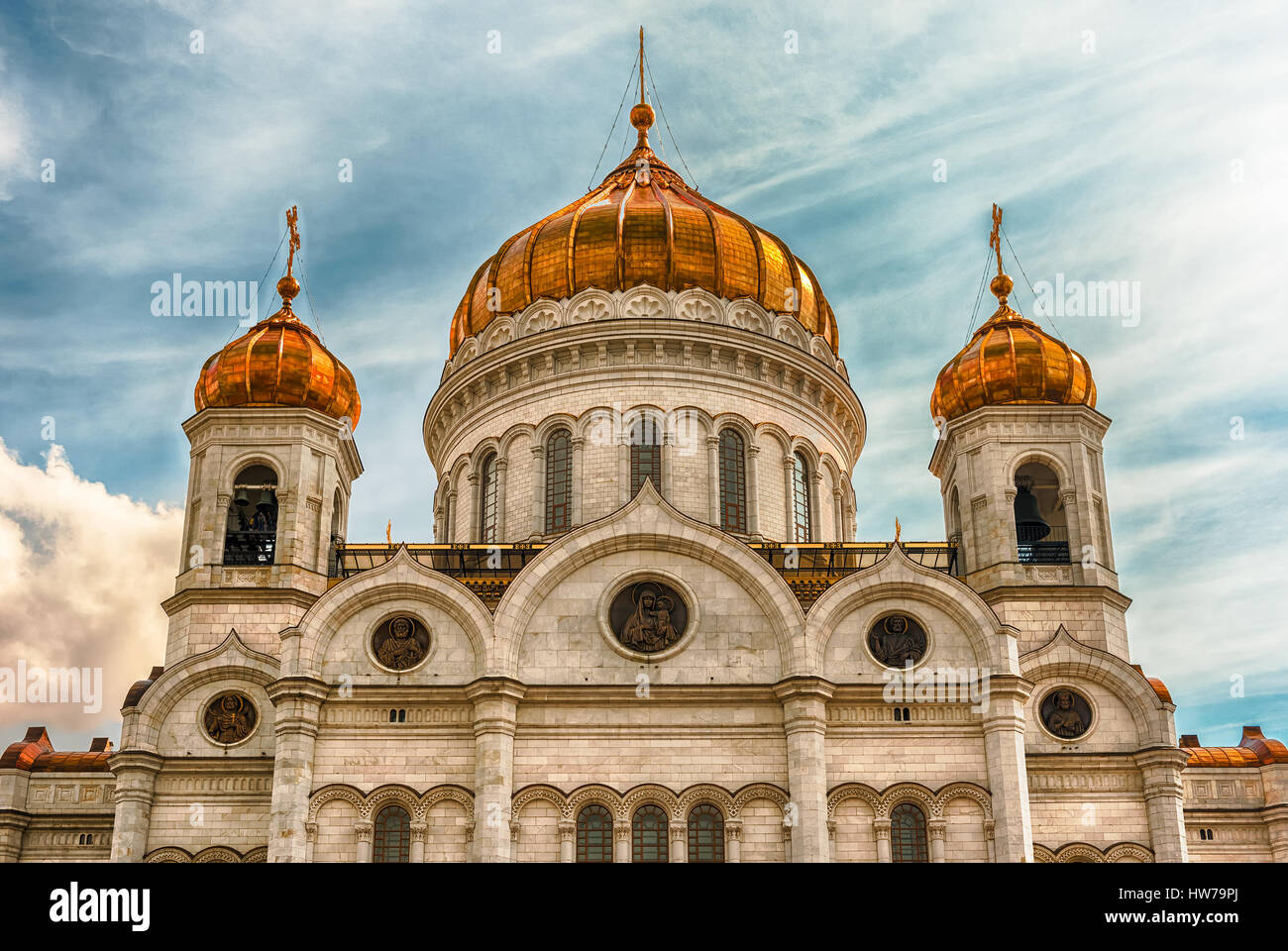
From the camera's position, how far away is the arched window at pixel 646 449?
107 ft

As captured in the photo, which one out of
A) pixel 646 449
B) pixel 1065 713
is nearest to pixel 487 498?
pixel 646 449

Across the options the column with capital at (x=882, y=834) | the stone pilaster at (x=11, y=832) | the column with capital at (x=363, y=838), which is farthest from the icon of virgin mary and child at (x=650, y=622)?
the stone pilaster at (x=11, y=832)

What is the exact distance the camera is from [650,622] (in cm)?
2702

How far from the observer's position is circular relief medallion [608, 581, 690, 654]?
26.9 meters

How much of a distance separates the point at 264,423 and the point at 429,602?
6344 millimetres

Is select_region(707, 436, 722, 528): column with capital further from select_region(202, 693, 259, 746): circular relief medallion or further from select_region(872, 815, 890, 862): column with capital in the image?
select_region(202, 693, 259, 746): circular relief medallion

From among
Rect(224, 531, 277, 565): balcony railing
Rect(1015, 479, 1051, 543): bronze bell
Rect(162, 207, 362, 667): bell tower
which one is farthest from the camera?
Rect(1015, 479, 1051, 543): bronze bell

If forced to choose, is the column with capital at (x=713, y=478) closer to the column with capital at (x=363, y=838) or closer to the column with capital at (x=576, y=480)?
the column with capital at (x=576, y=480)

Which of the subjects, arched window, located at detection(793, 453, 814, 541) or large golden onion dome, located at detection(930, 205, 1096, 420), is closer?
large golden onion dome, located at detection(930, 205, 1096, 420)

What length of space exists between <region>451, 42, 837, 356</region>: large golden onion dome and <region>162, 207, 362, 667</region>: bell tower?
514cm

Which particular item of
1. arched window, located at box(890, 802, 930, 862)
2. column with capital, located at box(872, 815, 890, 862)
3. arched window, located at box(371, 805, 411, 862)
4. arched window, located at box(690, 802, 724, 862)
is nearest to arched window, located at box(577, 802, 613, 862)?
arched window, located at box(690, 802, 724, 862)

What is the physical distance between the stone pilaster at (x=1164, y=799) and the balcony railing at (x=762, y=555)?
565cm

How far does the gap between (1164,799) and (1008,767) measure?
12.2 feet
